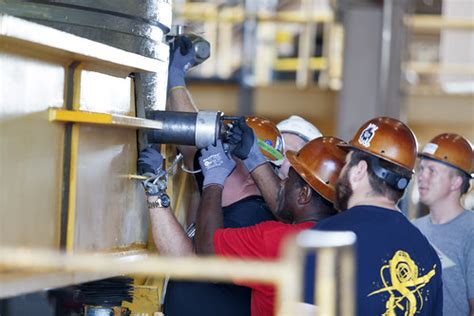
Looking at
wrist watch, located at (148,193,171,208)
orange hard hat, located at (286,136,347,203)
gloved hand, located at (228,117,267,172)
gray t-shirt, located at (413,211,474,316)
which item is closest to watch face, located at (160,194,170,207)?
wrist watch, located at (148,193,171,208)

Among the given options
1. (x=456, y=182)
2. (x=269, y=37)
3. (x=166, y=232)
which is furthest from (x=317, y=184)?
(x=269, y=37)

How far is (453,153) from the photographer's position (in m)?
5.84

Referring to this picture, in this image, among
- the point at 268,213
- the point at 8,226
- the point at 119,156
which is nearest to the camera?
the point at 8,226

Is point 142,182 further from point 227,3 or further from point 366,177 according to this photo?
point 227,3

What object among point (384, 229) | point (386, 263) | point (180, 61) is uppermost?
point (180, 61)

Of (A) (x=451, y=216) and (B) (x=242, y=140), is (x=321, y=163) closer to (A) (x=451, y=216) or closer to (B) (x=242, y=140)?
(B) (x=242, y=140)

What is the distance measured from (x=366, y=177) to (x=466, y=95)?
27.5ft

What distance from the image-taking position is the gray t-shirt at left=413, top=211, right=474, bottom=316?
207 inches

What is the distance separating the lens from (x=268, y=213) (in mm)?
4934

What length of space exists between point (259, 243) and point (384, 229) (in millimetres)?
531

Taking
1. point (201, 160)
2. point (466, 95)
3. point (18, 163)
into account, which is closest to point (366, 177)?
point (201, 160)

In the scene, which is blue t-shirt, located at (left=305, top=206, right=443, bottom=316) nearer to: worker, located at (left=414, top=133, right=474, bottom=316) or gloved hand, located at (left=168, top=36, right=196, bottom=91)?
worker, located at (left=414, top=133, right=474, bottom=316)

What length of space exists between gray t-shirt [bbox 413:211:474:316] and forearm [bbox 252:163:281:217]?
115cm

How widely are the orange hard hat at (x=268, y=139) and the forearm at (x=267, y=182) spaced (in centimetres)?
22
